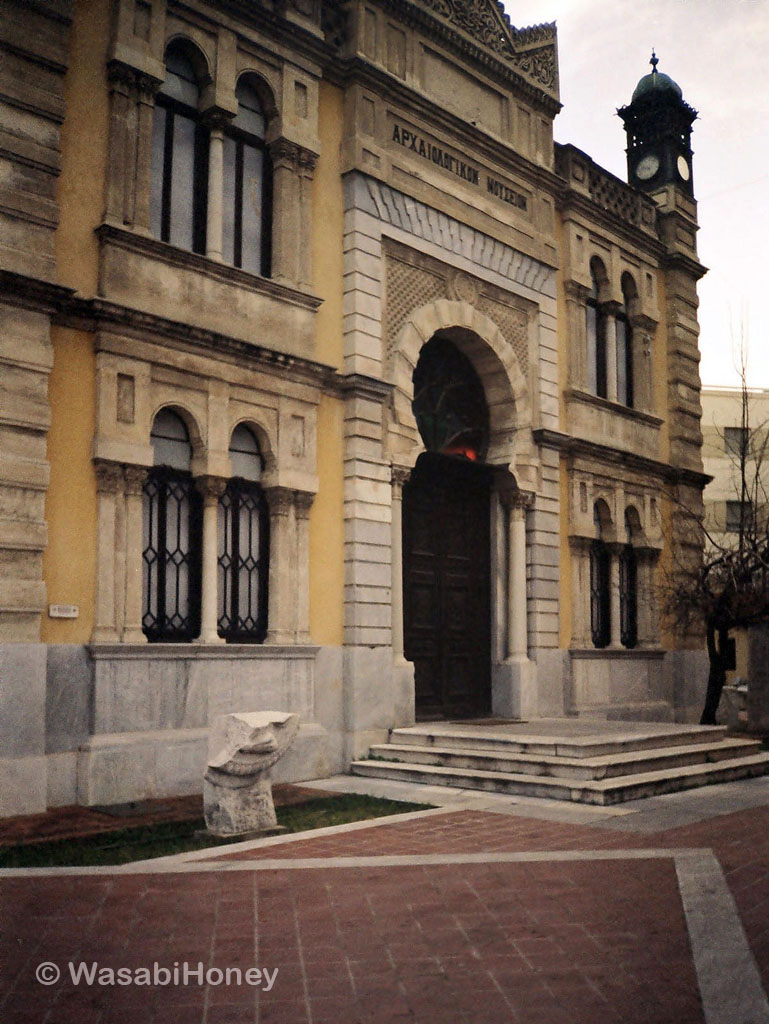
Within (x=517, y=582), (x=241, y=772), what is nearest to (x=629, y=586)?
(x=517, y=582)

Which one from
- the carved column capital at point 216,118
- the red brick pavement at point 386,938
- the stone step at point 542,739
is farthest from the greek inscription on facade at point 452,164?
the red brick pavement at point 386,938

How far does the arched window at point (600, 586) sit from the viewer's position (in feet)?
60.7

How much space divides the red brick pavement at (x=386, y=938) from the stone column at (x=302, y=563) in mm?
4605

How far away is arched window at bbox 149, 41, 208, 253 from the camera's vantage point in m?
12.1

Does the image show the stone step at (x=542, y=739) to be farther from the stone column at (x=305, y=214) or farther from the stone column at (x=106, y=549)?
the stone column at (x=305, y=214)

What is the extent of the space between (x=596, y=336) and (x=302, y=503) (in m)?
8.66

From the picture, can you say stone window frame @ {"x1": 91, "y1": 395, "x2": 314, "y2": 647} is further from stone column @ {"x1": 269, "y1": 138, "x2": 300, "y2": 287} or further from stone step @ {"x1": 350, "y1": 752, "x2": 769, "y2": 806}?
stone column @ {"x1": 269, "y1": 138, "x2": 300, "y2": 287}

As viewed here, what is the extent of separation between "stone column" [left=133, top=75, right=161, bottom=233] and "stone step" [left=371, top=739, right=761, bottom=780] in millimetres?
6832

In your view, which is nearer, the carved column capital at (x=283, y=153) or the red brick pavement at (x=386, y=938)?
the red brick pavement at (x=386, y=938)

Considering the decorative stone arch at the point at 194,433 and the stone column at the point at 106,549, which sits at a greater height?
the decorative stone arch at the point at 194,433

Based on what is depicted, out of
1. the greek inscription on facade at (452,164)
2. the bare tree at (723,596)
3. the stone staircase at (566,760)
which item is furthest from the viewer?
Answer: the bare tree at (723,596)

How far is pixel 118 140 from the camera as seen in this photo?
11375 millimetres

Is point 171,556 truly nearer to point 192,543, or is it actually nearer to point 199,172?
point 192,543

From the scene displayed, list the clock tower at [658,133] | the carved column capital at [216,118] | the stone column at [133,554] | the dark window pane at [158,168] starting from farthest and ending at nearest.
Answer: the clock tower at [658,133]
the carved column capital at [216,118]
the dark window pane at [158,168]
the stone column at [133,554]
